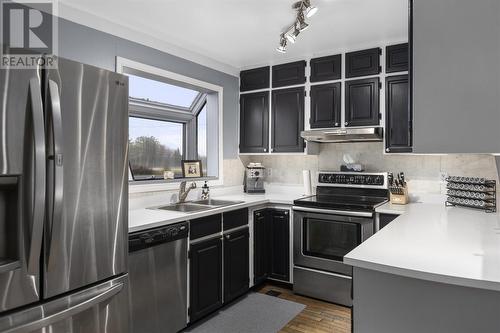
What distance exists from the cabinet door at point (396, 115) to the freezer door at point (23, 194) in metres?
2.85

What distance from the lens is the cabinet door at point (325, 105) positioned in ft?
11.2

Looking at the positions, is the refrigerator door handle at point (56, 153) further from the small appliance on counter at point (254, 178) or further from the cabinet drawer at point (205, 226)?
the small appliance on counter at point (254, 178)

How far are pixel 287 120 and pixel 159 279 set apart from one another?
2.26m

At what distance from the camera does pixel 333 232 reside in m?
3.08

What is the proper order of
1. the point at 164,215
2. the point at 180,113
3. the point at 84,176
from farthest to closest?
the point at 180,113
the point at 164,215
the point at 84,176

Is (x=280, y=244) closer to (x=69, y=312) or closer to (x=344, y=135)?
(x=344, y=135)

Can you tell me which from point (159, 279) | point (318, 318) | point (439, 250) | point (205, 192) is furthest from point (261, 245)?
point (439, 250)

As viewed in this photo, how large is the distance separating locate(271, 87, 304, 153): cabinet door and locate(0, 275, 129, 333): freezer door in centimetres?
232

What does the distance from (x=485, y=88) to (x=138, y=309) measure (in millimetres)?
2186

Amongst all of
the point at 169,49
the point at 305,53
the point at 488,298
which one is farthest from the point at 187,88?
the point at 488,298

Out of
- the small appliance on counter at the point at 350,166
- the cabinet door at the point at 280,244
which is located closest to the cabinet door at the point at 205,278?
the cabinet door at the point at 280,244

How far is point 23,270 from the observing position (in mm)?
1438

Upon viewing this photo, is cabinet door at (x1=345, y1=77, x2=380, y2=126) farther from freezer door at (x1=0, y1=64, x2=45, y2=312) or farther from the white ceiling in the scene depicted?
freezer door at (x1=0, y1=64, x2=45, y2=312)

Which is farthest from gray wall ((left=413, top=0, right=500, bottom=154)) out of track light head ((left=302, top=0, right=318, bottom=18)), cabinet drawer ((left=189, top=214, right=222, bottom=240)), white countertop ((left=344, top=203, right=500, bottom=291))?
cabinet drawer ((left=189, top=214, right=222, bottom=240))
